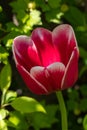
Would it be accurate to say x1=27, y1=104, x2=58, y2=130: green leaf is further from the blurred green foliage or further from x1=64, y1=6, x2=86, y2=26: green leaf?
x1=64, y1=6, x2=86, y2=26: green leaf

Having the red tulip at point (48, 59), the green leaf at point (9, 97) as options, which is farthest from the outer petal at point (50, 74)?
the green leaf at point (9, 97)

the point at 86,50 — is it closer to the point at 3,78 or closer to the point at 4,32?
the point at 4,32

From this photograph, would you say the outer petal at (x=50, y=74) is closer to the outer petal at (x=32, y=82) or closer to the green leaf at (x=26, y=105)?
the outer petal at (x=32, y=82)

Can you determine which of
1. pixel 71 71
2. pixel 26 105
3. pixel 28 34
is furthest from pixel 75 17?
pixel 71 71

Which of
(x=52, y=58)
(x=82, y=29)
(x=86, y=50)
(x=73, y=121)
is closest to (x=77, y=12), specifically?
(x=82, y=29)

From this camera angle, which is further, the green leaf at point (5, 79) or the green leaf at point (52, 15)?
the green leaf at point (52, 15)

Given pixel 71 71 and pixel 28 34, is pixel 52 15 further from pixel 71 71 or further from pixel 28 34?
pixel 71 71
